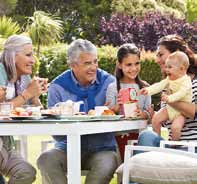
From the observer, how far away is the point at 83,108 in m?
5.32

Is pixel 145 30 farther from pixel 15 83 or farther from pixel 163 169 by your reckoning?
pixel 163 169

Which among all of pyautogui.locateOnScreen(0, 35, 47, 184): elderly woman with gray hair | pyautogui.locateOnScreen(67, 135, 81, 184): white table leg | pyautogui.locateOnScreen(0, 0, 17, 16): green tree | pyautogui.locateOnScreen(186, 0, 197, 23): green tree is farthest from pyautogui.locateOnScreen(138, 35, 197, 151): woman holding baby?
pyautogui.locateOnScreen(186, 0, 197, 23): green tree

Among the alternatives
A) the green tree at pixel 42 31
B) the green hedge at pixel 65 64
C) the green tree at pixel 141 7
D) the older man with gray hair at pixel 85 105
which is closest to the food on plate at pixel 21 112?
the older man with gray hair at pixel 85 105

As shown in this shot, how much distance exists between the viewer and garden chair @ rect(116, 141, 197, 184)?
4059 millimetres

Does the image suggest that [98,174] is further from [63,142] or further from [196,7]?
[196,7]

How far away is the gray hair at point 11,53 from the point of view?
5172 millimetres

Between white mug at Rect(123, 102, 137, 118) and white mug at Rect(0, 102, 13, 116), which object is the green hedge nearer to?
white mug at Rect(123, 102, 137, 118)

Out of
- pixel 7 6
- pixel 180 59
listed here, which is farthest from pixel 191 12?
pixel 180 59

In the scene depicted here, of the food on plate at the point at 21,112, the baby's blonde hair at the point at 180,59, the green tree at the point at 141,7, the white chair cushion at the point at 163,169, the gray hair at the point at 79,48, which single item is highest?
the green tree at the point at 141,7

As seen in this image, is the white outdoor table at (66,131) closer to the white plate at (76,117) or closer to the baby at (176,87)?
the white plate at (76,117)

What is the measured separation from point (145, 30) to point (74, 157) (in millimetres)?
20148

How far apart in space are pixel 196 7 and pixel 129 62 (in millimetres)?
28695

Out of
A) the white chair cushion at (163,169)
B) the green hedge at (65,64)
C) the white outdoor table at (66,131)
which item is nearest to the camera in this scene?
the white chair cushion at (163,169)

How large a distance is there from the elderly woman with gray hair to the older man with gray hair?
7.1 inches
